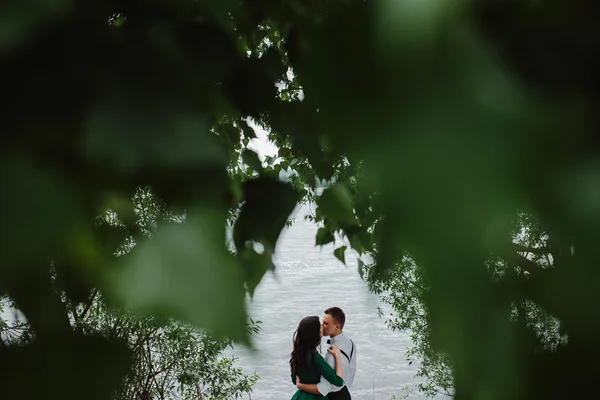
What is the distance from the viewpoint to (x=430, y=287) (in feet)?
0.28

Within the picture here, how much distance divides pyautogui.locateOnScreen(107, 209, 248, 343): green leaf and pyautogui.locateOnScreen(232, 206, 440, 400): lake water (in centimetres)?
621

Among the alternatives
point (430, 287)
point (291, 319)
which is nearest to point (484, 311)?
point (430, 287)

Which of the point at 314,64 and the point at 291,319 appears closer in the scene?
the point at 314,64

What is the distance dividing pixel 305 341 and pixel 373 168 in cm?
255

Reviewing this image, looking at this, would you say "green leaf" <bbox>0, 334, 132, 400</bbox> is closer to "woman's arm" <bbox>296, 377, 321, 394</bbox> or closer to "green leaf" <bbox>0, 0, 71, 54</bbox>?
"green leaf" <bbox>0, 0, 71, 54</bbox>

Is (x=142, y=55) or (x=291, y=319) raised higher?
(x=291, y=319)

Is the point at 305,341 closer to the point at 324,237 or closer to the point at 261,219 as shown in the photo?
the point at 324,237

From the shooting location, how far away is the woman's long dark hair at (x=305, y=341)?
99.4 inches

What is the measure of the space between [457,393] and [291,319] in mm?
8281

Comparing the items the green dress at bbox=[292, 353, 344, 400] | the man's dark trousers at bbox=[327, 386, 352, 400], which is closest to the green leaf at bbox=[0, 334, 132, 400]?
the green dress at bbox=[292, 353, 344, 400]

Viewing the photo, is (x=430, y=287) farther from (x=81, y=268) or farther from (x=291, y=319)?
(x=291, y=319)

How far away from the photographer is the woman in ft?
8.31

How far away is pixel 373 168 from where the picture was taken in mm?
92

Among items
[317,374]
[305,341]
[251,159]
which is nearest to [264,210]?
[251,159]
